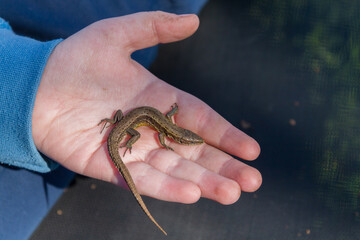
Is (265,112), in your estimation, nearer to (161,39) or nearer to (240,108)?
(240,108)

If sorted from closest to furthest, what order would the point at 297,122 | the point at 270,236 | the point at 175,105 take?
the point at 175,105
the point at 270,236
the point at 297,122

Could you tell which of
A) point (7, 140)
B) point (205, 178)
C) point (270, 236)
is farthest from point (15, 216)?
point (270, 236)

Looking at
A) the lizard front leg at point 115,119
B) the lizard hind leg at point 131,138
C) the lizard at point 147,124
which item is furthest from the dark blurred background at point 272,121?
the lizard front leg at point 115,119

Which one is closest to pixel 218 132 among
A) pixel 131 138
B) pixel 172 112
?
pixel 172 112

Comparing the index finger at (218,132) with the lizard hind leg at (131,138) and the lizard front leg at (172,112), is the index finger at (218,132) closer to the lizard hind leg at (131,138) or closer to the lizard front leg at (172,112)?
the lizard front leg at (172,112)

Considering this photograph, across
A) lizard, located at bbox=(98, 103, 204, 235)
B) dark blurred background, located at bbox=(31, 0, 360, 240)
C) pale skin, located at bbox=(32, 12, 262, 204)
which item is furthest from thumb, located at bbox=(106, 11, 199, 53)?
dark blurred background, located at bbox=(31, 0, 360, 240)

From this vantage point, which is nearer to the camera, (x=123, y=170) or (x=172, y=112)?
(x=123, y=170)

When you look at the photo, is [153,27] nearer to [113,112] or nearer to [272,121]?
[113,112]
